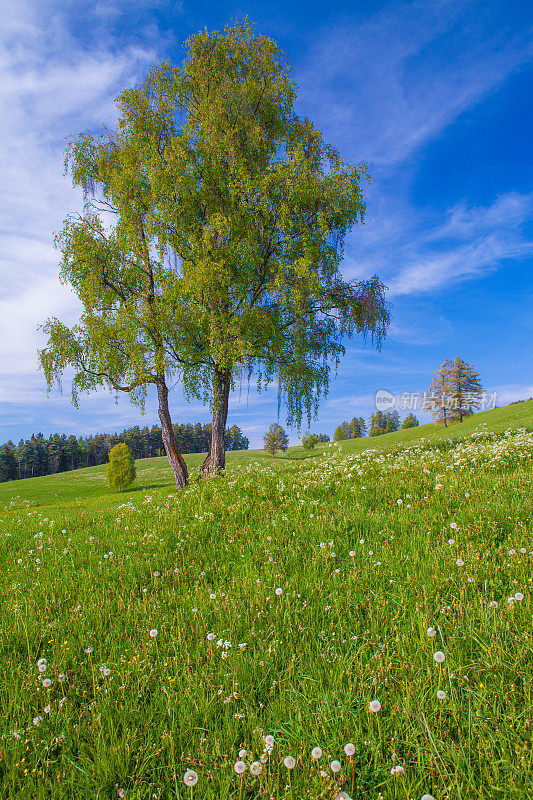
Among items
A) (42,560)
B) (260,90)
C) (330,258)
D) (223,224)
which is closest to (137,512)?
(42,560)

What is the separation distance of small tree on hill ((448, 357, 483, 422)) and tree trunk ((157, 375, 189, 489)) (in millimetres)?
51287

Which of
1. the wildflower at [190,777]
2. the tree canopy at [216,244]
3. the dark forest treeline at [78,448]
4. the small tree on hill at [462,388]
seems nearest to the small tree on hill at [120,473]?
the tree canopy at [216,244]

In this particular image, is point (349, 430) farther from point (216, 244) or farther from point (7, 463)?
point (216, 244)

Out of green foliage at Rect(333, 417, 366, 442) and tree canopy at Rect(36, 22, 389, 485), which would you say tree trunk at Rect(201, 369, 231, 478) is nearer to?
tree canopy at Rect(36, 22, 389, 485)

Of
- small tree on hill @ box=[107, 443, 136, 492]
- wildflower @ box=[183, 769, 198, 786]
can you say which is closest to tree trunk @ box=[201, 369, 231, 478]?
wildflower @ box=[183, 769, 198, 786]

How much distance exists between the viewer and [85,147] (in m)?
19.3

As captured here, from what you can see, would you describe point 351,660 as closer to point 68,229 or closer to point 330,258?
point 330,258

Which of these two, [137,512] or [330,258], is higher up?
[330,258]

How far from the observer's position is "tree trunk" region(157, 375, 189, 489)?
58.1 feet

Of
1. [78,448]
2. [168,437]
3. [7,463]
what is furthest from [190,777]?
[78,448]

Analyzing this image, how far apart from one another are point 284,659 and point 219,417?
13.7 metres

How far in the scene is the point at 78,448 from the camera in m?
111

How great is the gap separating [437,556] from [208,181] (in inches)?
688

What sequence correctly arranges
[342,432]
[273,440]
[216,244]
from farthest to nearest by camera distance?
[342,432]
[273,440]
[216,244]
